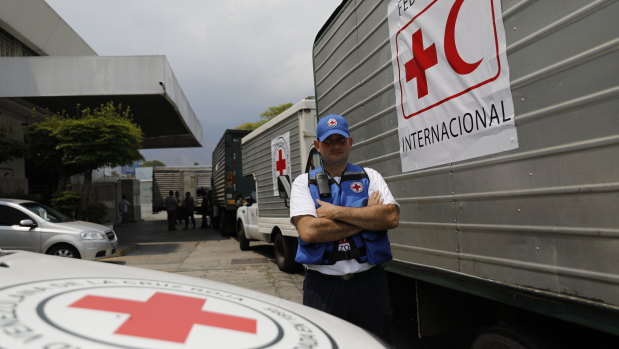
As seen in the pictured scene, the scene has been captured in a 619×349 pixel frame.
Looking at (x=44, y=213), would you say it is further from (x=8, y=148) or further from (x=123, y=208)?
(x=123, y=208)

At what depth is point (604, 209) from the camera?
161 centimetres

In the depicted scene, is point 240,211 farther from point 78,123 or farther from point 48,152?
point 48,152

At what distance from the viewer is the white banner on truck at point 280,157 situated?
700 centimetres

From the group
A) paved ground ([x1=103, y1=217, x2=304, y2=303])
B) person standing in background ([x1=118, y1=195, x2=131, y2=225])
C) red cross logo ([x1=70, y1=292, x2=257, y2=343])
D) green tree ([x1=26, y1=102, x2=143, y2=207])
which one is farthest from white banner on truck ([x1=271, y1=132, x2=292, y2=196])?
person standing in background ([x1=118, y1=195, x2=131, y2=225])

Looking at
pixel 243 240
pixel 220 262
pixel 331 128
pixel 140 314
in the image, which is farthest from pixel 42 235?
pixel 140 314

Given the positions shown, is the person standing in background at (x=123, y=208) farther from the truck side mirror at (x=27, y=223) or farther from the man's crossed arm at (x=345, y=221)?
the man's crossed arm at (x=345, y=221)

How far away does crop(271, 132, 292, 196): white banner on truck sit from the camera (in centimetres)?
700

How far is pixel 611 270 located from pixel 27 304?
6.45 ft

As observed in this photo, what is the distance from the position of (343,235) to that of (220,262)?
7585 millimetres

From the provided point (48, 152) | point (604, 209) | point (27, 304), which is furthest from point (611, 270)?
point (48, 152)

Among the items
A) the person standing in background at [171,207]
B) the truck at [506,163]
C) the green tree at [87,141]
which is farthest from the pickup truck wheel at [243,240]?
the truck at [506,163]

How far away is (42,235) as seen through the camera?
28.4 ft

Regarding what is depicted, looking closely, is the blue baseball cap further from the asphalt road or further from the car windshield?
the car windshield

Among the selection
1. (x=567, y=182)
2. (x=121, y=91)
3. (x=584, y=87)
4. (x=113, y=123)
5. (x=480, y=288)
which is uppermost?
(x=121, y=91)
